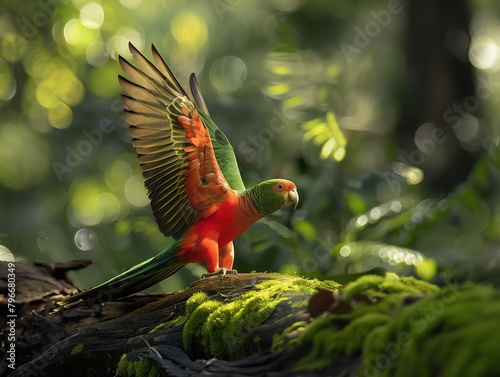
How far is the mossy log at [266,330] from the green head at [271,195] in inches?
24.3

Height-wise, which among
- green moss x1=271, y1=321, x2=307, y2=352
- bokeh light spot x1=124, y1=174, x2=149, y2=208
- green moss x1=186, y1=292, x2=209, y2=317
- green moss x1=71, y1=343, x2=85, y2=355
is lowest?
green moss x1=71, y1=343, x2=85, y2=355

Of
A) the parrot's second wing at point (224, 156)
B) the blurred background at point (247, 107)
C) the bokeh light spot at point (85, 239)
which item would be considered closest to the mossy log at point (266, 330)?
the parrot's second wing at point (224, 156)

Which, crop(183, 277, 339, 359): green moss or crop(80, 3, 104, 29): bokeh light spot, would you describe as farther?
crop(80, 3, 104, 29): bokeh light spot

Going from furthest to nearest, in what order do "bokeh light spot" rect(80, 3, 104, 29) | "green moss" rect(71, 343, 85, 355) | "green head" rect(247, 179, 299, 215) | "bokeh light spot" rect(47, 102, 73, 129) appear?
"bokeh light spot" rect(47, 102, 73, 129), "bokeh light spot" rect(80, 3, 104, 29), "green head" rect(247, 179, 299, 215), "green moss" rect(71, 343, 85, 355)

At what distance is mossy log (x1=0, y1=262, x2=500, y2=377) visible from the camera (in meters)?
1.85

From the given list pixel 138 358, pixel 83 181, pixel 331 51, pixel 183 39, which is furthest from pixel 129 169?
pixel 138 358

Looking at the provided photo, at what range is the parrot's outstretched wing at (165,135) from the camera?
11.3 feet

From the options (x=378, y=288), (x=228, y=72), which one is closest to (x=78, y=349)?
(x=378, y=288)

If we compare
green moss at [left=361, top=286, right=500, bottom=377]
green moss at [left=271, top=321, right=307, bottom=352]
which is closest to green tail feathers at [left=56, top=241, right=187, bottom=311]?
green moss at [left=271, top=321, right=307, bottom=352]

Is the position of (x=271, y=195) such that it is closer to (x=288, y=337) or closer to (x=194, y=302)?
(x=194, y=302)

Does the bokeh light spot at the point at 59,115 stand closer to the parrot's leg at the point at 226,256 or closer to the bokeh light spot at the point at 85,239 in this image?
the bokeh light spot at the point at 85,239

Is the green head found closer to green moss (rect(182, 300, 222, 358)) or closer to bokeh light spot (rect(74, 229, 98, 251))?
green moss (rect(182, 300, 222, 358))

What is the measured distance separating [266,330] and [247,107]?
4.82 m

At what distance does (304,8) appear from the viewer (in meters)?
Answer: 11.7
